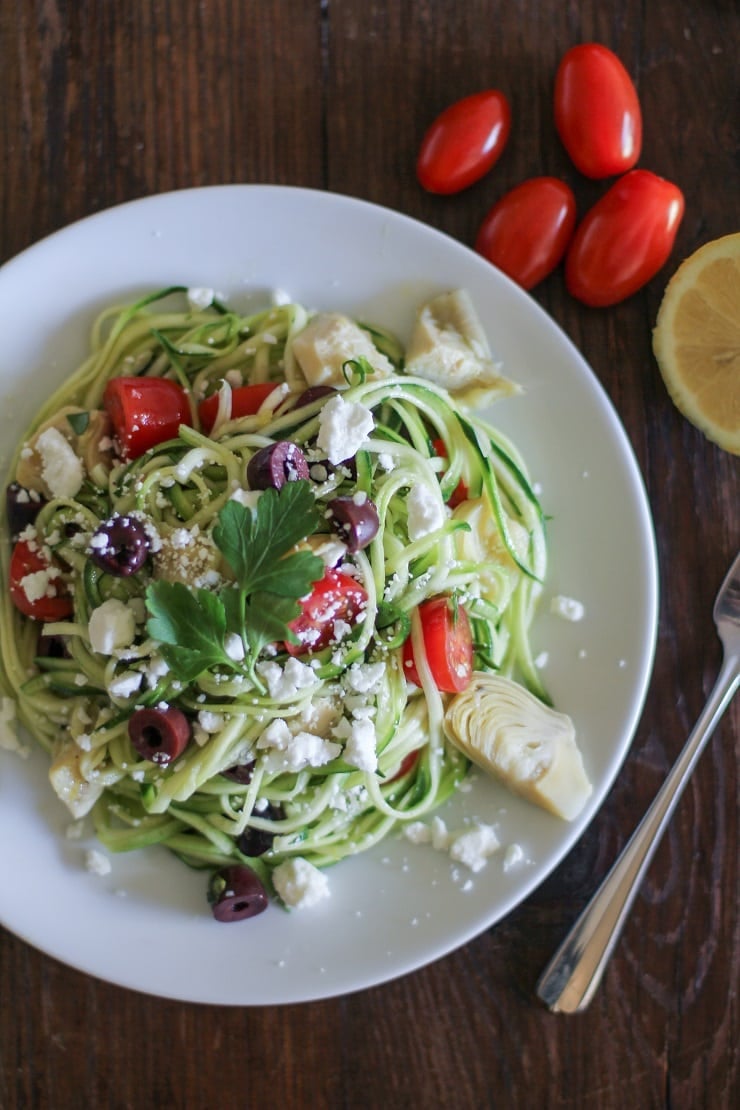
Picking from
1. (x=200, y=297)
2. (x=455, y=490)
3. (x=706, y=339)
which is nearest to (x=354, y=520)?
(x=455, y=490)

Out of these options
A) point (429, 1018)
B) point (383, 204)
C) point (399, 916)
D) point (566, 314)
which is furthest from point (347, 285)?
point (429, 1018)

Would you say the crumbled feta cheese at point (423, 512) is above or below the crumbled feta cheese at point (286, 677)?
above

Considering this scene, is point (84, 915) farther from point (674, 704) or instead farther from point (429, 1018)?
point (674, 704)

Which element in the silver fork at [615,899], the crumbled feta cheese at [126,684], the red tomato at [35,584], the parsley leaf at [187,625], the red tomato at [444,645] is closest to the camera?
the parsley leaf at [187,625]

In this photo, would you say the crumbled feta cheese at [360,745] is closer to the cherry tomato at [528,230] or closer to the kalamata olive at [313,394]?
the kalamata olive at [313,394]

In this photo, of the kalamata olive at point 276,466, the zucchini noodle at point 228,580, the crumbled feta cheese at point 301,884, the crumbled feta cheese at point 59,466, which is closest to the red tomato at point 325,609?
the zucchini noodle at point 228,580

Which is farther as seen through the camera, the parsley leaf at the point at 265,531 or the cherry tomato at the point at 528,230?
the cherry tomato at the point at 528,230
